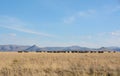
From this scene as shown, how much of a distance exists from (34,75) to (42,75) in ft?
1.68

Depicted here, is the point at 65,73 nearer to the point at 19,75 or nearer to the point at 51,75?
the point at 51,75

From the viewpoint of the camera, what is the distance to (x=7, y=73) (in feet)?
64.3

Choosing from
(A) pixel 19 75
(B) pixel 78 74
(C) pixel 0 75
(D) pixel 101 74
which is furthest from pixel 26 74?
(D) pixel 101 74

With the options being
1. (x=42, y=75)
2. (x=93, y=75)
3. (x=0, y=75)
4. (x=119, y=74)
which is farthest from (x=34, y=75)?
(x=119, y=74)

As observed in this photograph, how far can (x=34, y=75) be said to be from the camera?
59.7 ft

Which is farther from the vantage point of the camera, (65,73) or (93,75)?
(65,73)

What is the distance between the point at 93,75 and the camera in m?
17.8

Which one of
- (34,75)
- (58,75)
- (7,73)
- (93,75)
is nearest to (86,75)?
(93,75)

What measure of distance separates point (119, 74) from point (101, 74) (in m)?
1.16

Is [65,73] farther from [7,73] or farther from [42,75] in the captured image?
[7,73]

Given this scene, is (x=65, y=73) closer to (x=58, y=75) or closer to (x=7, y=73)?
(x=58, y=75)

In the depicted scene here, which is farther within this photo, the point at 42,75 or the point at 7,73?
the point at 7,73

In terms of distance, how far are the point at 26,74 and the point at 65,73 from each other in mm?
2492

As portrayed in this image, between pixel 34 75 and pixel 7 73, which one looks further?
pixel 7 73
